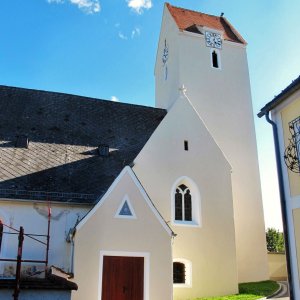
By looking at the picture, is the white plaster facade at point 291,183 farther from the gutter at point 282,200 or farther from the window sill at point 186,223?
the window sill at point 186,223

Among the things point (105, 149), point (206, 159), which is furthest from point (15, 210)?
point (206, 159)

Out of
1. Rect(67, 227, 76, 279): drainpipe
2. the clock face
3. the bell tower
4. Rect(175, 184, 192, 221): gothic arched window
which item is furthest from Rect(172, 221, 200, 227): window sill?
the clock face

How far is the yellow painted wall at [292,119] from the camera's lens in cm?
908

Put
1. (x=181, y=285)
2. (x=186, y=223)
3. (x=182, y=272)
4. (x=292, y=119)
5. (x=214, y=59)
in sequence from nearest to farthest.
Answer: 1. (x=292, y=119)
2. (x=181, y=285)
3. (x=182, y=272)
4. (x=186, y=223)
5. (x=214, y=59)

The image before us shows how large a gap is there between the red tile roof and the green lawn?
46.2ft

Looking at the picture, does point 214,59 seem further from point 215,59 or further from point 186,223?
point 186,223

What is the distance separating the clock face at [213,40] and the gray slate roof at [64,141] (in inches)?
213

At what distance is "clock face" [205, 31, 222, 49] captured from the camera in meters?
23.3

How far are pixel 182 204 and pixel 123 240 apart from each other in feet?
13.9

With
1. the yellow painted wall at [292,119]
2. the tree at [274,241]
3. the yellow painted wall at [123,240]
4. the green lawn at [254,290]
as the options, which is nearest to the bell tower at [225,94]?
the green lawn at [254,290]

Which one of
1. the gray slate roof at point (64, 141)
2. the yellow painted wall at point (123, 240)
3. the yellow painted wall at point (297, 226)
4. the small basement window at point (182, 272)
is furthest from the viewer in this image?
the small basement window at point (182, 272)

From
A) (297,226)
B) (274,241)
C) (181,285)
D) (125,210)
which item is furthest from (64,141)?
(274,241)

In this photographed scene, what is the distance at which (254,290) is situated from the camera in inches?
624

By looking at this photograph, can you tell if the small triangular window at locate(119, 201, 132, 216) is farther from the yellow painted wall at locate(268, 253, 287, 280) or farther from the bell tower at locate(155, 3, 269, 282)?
the yellow painted wall at locate(268, 253, 287, 280)
